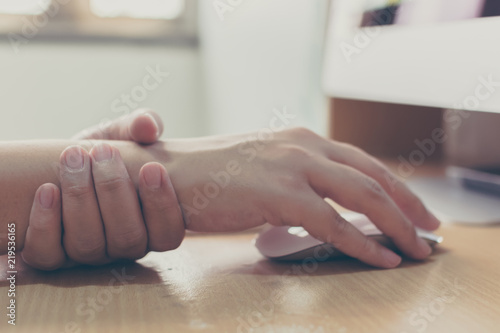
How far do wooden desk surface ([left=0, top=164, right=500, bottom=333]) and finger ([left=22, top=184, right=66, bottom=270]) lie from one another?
0.05 ft

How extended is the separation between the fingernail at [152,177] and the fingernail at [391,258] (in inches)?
8.9

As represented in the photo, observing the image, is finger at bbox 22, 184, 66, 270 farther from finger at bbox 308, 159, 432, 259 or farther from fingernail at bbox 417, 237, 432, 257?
fingernail at bbox 417, 237, 432, 257

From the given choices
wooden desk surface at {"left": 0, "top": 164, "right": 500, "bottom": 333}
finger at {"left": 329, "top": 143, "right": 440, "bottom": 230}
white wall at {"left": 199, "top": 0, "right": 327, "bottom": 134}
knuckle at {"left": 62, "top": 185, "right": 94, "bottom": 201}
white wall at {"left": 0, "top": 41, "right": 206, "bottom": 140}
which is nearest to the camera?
wooden desk surface at {"left": 0, "top": 164, "right": 500, "bottom": 333}

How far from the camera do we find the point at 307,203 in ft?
1.74

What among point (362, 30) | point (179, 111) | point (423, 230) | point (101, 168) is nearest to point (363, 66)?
point (362, 30)

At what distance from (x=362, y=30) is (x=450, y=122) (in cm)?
32

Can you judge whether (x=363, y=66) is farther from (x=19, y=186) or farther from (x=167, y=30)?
(x=167, y=30)

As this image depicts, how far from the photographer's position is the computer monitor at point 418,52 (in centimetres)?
65

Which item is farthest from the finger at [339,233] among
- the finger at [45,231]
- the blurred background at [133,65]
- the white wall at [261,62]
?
the blurred background at [133,65]

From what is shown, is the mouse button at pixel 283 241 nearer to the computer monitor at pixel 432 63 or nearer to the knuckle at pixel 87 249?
the knuckle at pixel 87 249

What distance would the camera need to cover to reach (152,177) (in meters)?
0.50

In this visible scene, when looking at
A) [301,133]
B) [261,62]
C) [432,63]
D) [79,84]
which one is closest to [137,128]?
[301,133]

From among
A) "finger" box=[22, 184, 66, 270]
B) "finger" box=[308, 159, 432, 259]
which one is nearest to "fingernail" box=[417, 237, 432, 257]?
"finger" box=[308, 159, 432, 259]

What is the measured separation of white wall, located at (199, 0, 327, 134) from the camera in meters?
1.31
